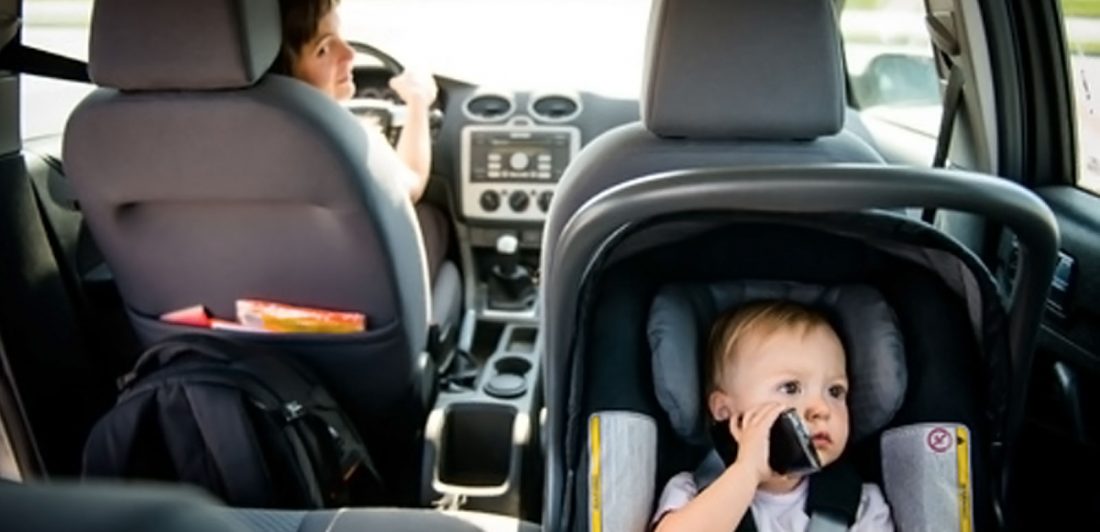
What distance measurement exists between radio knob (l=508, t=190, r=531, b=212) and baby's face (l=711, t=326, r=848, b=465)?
163cm

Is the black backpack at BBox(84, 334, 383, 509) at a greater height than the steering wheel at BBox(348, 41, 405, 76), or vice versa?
the steering wheel at BBox(348, 41, 405, 76)

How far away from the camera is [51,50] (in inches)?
91.6

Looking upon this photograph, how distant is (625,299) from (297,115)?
0.67 m

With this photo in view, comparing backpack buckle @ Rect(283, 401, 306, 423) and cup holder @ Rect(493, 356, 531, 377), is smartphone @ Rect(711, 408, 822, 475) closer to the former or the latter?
backpack buckle @ Rect(283, 401, 306, 423)

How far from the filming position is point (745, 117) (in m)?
1.67

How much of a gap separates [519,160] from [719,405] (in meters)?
1.62

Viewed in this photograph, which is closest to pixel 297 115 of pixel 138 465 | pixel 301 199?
pixel 301 199

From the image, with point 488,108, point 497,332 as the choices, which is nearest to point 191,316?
point 497,332

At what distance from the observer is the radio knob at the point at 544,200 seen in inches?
120

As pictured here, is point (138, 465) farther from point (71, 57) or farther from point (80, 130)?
point (71, 57)

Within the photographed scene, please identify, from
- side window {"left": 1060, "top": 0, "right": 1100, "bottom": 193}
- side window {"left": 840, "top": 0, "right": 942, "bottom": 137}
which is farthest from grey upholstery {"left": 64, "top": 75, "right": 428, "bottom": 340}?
side window {"left": 840, "top": 0, "right": 942, "bottom": 137}

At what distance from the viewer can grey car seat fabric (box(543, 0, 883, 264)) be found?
1.65 metres

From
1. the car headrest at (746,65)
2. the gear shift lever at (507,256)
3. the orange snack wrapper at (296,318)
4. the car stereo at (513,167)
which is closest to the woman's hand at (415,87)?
the car stereo at (513,167)

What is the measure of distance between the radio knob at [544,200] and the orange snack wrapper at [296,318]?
3.55 ft
